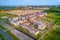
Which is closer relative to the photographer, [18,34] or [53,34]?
[53,34]

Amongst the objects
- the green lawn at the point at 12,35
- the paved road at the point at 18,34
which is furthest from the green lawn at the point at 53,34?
the green lawn at the point at 12,35

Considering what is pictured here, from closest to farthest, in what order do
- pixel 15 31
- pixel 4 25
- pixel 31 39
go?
1. pixel 31 39
2. pixel 15 31
3. pixel 4 25

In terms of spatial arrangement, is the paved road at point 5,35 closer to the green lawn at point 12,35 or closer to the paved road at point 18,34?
the green lawn at point 12,35

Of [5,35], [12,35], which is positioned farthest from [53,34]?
[5,35]

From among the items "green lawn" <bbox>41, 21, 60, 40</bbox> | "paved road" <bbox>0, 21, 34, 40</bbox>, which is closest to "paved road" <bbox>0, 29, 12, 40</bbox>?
"paved road" <bbox>0, 21, 34, 40</bbox>

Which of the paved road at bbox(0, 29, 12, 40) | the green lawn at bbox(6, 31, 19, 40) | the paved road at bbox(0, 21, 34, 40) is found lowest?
the paved road at bbox(0, 29, 12, 40)

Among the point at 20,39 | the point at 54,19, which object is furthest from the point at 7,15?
the point at 54,19

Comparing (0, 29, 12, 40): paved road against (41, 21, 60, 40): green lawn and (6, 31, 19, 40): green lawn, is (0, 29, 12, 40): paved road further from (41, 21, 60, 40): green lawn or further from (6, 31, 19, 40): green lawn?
(41, 21, 60, 40): green lawn

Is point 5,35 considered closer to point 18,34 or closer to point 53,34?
point 18,34

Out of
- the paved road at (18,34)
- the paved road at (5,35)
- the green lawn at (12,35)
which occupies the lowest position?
the paved road at (5,35)

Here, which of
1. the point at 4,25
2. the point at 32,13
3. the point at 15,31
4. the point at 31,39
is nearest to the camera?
the point at 31,39

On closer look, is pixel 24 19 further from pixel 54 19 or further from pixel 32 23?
pixel 54 19
